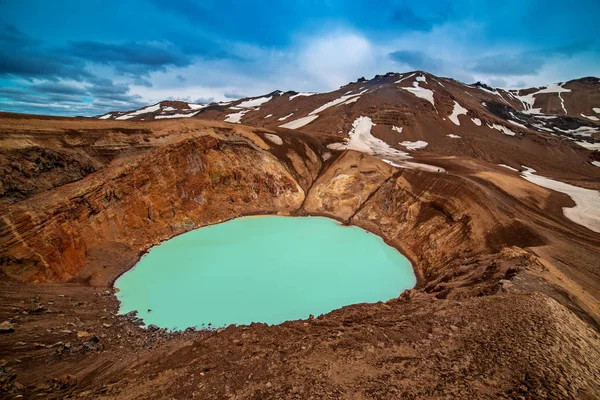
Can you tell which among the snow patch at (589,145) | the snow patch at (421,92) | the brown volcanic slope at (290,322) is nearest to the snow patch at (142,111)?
the brown volcanic slope at (290,322)

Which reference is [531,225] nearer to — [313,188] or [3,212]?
[313,188]

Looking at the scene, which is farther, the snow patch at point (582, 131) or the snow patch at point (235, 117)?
the snow patch at point (235, 117)

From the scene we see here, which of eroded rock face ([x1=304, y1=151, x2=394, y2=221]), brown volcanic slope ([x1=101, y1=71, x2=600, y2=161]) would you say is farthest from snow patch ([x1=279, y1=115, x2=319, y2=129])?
eroded rock face ([x1=304, y1=151, x2=394, y2=221])

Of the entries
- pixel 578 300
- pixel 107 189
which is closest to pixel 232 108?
pixel 107 189

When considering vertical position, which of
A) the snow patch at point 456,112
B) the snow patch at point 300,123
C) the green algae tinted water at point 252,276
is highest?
the snow patch at point 456,112

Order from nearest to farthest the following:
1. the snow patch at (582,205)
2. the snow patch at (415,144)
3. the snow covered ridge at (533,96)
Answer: the snow patch at (582,205)
the snow patch at (415,144)
the snow covered ridge at (533,96)

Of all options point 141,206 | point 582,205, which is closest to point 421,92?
point 582,205

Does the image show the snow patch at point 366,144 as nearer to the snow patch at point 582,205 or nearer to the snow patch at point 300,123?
the snow patch at point 300,123
